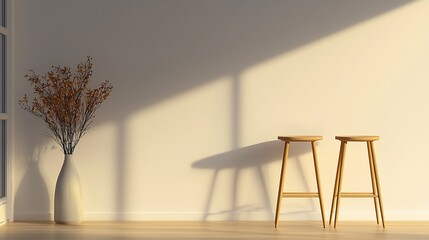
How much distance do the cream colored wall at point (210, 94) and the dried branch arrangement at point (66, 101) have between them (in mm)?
88

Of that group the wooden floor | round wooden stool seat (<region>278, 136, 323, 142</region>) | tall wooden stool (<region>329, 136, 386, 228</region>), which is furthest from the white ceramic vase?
tall wooden stool (<region>329, 136, 386, 228</region>)

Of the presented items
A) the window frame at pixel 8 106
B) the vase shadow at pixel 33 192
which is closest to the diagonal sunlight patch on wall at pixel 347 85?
the vase shadow at pixel 33 192

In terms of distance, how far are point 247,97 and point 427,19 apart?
66.2 inches

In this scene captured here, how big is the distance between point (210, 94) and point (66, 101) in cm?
122

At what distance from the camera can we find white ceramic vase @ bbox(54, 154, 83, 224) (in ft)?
19.8

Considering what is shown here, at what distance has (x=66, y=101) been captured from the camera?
19.7 feet

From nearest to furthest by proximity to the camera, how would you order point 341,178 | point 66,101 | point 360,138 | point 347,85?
point 360,138 < point 341,178 < point 66,101 < point 347,85

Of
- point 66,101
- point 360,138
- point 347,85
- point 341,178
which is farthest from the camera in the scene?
point 347,85

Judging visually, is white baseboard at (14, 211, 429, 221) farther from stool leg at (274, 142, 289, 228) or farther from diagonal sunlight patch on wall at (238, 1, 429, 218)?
stool leg at (274, 142, 289, 228)

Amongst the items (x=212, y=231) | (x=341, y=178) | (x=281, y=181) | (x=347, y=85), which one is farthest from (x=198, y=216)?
(x=347, y=85)

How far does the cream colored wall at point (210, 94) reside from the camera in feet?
20.6

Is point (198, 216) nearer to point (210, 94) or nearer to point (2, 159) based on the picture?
point (210, 94)

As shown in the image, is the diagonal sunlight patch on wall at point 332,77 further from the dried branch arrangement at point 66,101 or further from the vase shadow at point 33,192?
the vase shadow at point 33,192

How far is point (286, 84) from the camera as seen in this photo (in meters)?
6.31
